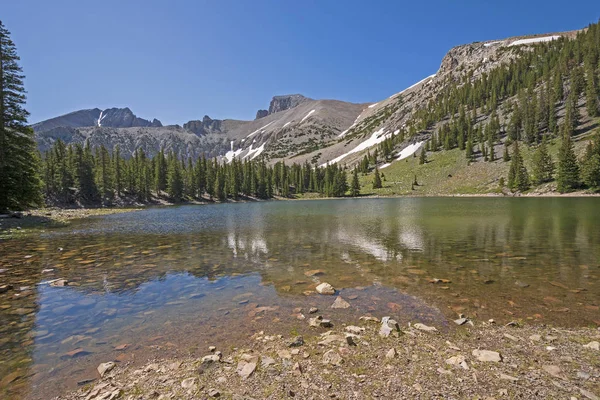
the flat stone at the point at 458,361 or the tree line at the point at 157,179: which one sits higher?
the tree line at the point at 157,179

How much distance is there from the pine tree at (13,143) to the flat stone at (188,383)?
4188 centimetres

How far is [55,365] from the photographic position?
21.9 ft

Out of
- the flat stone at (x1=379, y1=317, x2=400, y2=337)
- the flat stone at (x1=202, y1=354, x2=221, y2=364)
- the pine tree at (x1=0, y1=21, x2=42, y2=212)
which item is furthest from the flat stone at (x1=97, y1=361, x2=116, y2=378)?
the pine tree at (x1=0, y1=21, x2=42, y2=212)

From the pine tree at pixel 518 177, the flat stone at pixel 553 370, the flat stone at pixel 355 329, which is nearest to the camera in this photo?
the flat stone at pixel 553 370

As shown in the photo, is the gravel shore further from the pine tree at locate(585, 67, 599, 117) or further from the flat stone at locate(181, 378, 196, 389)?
the pine tree at locate(585, 67, 599, 117)

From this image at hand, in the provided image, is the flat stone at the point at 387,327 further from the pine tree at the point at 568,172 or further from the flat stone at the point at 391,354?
the pine tree at the point at 568,172

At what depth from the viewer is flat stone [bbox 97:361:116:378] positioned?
6311 mm

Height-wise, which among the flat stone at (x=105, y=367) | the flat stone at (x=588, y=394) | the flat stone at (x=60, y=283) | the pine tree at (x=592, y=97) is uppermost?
the pine tree at (x=592, y=97)

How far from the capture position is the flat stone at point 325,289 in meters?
11.6

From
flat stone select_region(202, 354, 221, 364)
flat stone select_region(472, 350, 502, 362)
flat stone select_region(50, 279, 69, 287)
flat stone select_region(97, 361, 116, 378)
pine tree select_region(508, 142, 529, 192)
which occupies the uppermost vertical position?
pine tree select_region(508, 142, 529, 192)

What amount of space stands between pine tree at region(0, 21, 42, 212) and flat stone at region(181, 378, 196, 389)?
41878 mm

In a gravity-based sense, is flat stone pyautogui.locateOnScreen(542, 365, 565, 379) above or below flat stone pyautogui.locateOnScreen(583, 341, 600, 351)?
above

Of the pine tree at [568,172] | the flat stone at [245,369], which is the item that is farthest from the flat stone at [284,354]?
the pine tree at [568,172]

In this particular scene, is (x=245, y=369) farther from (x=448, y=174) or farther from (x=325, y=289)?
(x=448, y=174)
